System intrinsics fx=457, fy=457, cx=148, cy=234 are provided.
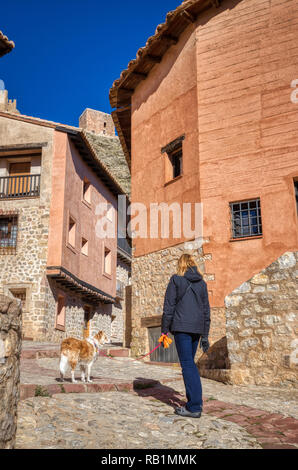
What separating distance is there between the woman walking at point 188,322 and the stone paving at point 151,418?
30cm

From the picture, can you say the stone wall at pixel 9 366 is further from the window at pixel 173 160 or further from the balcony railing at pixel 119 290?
the balcony railing at pixel 119 290

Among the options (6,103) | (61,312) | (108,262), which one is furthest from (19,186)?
(6,103)

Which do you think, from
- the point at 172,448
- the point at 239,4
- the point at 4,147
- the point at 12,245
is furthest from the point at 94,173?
the point at 172,448

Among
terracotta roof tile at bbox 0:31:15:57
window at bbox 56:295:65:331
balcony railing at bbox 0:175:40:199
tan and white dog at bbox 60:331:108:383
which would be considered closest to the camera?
tan and white dog at bbox 60:331:108:383

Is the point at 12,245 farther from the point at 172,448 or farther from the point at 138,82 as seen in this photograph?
the point at 172,448

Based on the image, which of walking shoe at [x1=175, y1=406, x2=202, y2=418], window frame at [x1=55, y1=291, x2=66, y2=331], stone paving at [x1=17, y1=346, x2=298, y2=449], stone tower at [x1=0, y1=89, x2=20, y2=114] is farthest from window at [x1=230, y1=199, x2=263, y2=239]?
stone tower at [x1=0, y1=89, x2=20, y2=114]

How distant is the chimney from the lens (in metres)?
57.9

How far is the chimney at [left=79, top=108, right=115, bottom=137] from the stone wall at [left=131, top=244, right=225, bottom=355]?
47.4 meters

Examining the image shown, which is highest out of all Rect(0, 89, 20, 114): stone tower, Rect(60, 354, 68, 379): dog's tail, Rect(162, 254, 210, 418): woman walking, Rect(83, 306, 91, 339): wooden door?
Rect(0, 89, 20, 114): stone tower

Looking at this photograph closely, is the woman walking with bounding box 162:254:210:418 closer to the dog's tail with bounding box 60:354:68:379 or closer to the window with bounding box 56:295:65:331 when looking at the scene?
the dog's tail with bounding box 60:354:68:379

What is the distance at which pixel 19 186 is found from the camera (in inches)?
747

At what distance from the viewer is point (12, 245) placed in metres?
18.2

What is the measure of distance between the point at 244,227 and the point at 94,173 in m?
13.8
